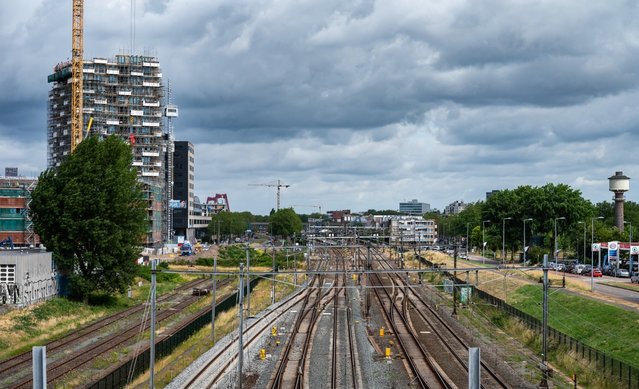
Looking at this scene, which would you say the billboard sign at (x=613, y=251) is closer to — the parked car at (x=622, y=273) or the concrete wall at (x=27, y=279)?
the parked car at (x=622, y=273)

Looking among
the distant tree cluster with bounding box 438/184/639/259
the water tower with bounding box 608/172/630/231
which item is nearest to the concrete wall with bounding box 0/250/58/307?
the distant tree cluster with bounding box 438/184/639/259

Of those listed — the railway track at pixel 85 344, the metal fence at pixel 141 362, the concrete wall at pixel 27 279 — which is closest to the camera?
the metal fence at pixel 141 362

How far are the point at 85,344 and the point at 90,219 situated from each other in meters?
17.7

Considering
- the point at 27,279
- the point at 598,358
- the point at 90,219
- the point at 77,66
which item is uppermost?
the point at 77,66

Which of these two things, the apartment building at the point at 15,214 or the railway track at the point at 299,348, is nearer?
the railway track at the point at 299,348

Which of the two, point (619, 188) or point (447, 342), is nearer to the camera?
point (447, 342)

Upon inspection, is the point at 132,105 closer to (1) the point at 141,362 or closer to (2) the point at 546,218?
(2) the point at 546,218

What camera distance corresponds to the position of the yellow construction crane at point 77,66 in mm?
162750

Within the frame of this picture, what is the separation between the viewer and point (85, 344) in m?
47.3

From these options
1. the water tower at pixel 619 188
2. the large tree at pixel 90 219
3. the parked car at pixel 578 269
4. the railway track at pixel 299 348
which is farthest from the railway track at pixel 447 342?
the water tower at pixel 619 188

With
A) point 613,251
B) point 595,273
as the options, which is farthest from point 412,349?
point 613,251

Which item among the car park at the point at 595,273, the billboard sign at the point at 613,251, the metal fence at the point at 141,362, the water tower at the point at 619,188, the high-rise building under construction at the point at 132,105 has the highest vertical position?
the high-rise building under construction at the point at 132,105

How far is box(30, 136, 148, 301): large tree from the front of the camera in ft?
206

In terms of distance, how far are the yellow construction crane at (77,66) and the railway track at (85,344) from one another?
110916 mm
